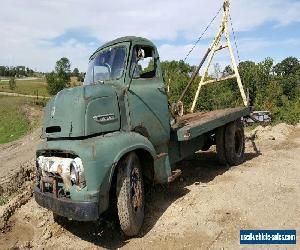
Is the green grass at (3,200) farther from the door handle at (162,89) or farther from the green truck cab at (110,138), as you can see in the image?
the door handle at (162,89)

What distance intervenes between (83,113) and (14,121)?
32.9 meters

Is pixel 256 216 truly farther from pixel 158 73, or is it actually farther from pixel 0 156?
pixel 0 156

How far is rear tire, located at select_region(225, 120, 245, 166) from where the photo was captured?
8719mm

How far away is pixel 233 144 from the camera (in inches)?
345

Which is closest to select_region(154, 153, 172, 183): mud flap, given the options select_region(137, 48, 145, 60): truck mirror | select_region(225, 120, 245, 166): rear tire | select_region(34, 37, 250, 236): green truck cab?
select_region(34, 37, 250, 236): green truck cab

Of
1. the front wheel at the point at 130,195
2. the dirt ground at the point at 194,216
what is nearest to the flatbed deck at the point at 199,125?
the dirt ground at the point at 194,216

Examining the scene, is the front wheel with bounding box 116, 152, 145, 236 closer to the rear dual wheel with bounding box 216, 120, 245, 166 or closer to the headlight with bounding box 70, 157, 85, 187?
the headlight with bounding box 70, 157, 85, 187

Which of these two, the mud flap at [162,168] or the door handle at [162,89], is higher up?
the door handle at [162,89]

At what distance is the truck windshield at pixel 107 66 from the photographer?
6062 millimetres

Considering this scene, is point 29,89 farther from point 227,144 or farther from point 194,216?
point 194,216

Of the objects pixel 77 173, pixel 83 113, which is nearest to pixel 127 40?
pixel 83 113

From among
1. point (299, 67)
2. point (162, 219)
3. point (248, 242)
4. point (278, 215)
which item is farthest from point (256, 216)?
point (299, 67)

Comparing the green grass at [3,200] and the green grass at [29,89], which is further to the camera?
the green grass at [29,89]

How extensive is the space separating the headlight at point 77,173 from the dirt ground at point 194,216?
0.98 m
